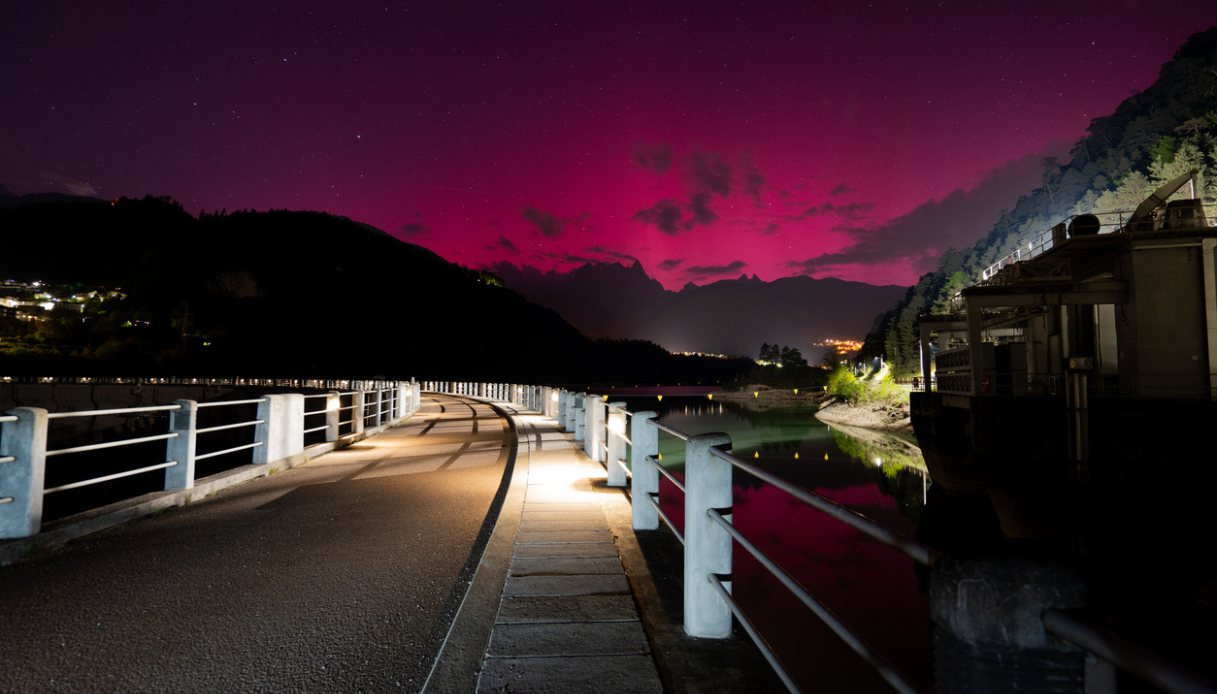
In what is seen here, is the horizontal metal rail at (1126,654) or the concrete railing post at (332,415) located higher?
the horizontal metal rail at (1126,654)

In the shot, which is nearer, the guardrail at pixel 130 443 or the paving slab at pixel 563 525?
the guardrail at pixel 130 443

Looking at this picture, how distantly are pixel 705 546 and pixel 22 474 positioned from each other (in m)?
6.50

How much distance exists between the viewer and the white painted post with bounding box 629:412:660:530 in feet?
18.9

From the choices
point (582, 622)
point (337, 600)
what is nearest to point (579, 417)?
point (337, 600)

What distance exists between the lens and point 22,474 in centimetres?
555

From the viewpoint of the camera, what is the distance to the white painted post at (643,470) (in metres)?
5.75

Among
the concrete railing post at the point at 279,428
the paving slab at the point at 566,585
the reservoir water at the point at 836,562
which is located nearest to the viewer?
the paving slab at the point at 566,585

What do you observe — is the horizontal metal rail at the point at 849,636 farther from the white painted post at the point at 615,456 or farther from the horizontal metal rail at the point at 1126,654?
the white painted post at the point at 615,456

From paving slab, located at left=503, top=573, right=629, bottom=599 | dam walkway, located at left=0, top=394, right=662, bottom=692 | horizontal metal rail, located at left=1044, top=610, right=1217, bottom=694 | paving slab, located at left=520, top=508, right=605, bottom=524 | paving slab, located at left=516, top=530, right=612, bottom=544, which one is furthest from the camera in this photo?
paving slab, located at left=520, top=508, right=605, bottom=524

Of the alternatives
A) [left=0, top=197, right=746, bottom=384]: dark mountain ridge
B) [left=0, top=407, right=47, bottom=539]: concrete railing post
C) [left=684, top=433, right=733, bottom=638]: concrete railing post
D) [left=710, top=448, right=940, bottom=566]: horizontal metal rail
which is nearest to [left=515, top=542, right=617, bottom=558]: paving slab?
[left=684, top=433, right=733, bottom=638]: concrete railing post

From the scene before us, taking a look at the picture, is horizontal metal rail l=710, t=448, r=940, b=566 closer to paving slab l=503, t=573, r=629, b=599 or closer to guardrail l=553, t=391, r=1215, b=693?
guardrail l=553, t=391, r=1215, b=693

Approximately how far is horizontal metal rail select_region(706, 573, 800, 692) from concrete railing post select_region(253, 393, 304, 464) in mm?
9377

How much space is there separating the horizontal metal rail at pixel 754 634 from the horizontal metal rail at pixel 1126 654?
1.36 meters

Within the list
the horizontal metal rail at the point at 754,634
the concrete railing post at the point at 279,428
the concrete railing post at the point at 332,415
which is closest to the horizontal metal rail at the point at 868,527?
the horizontal metal rail at the point at 754,634
